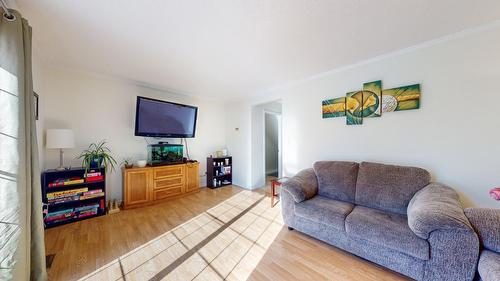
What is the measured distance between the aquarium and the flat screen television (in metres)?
0.23

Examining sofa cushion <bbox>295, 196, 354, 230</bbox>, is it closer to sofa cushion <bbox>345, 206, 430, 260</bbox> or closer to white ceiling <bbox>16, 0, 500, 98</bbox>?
sofa cushion <bbox>345, 206, 430, 260</bbox>

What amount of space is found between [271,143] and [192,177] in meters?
3.05

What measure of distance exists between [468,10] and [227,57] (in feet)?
7.59

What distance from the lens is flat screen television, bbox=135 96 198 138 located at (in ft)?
9.97

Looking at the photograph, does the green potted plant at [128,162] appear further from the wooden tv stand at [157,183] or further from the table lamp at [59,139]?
the table lamp at [59,139]

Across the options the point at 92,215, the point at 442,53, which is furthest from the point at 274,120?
the point at 92,215

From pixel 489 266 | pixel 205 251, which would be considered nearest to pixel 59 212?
pixel 205 251

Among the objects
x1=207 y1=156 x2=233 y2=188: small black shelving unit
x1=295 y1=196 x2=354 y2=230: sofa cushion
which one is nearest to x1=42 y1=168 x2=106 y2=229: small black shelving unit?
x1=207 y1=156 x2=233 y2=188: small black shelving unit

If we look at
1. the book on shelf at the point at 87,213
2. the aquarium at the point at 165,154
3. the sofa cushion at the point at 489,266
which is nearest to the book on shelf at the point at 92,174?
the book on shelf at the point at 87,213

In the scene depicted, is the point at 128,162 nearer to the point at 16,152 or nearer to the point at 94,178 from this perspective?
the point at 94,178

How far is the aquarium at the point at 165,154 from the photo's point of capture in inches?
130

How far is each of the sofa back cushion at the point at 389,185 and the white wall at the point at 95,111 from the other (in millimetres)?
3611

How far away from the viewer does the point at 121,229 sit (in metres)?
2.24

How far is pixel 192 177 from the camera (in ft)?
12.1
